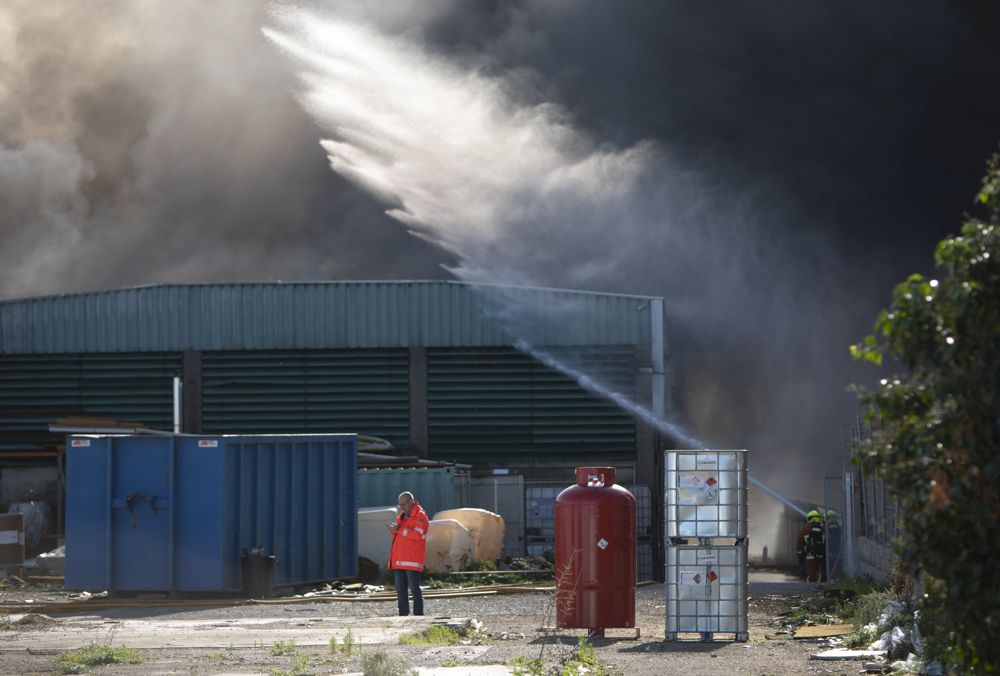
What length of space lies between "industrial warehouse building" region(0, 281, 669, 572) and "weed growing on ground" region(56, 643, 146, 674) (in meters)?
21.4

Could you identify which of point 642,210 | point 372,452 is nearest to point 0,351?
point 372,452

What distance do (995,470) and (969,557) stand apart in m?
0.56

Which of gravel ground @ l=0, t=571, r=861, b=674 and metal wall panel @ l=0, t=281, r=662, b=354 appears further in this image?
metal wall panel @ l=0, t=281, r=662, b=354

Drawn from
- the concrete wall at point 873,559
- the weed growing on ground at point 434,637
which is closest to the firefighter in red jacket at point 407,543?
the weed growing on ground at point 434,637

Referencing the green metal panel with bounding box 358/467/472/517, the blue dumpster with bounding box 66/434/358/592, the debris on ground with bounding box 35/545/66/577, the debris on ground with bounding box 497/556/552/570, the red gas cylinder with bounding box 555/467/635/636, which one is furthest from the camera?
the green metal panel with bounding box 358/467/472/517

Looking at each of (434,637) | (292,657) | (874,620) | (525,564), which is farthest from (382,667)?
(525,564)

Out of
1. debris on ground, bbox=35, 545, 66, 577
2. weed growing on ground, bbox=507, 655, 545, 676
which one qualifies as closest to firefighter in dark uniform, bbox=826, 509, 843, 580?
debris on ground, bbox=35, 545, 66, 577

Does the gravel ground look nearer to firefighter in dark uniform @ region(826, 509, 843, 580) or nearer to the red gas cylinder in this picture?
the red gas cylinder

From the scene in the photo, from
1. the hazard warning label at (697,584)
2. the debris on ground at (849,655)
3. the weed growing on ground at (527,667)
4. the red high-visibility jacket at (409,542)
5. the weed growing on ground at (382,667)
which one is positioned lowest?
the debris on ground at (849,655)

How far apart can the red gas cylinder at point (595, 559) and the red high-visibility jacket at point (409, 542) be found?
2.51 meters

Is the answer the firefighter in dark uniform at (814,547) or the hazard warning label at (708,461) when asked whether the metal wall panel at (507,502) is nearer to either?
the firefighter in dark uniform at (814,547)

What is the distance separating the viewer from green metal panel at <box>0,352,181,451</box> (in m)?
35.2

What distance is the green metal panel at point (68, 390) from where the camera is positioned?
35250 millimetres

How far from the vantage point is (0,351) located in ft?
117
